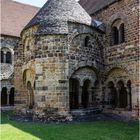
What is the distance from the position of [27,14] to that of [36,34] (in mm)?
14151

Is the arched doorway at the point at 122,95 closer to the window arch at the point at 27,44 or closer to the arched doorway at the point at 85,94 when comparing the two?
the arched doorway at the point at 85,94

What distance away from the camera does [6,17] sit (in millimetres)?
26359

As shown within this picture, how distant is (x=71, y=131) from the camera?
11641mm

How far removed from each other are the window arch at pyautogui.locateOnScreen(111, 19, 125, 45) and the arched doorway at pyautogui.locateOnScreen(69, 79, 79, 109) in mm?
3409

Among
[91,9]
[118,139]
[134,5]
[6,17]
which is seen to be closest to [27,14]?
[6,17]

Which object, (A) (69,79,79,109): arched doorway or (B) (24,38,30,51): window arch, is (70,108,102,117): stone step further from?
(B) (24,38,30,51): window arch

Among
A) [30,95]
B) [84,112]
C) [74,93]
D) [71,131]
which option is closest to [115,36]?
[74,93]

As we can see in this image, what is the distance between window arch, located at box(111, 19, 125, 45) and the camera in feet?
53.6

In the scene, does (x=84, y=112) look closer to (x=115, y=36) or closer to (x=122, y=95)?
(x=122, y=95)

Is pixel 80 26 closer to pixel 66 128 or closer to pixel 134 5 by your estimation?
pixel 134 5

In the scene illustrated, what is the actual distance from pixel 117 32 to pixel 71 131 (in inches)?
294

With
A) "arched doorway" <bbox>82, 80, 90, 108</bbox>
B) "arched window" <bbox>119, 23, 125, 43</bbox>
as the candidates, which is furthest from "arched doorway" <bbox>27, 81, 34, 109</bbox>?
"arched window" <bbox>119, 23, 125, 43</bbox>

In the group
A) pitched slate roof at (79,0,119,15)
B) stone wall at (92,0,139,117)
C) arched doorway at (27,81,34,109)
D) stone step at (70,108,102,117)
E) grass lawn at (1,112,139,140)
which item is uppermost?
pitched slate roof at (79,0,119,15)

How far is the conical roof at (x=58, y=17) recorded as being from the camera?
1528cm
